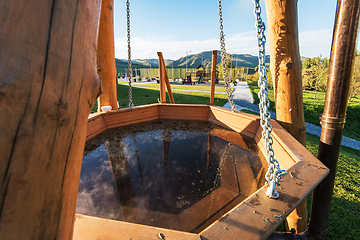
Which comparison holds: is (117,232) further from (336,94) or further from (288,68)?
(288,68)

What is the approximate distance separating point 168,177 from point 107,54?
8.70ft

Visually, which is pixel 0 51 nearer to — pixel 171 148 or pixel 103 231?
pixel 103 231

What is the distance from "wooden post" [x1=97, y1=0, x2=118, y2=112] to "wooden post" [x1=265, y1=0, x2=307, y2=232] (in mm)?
2612

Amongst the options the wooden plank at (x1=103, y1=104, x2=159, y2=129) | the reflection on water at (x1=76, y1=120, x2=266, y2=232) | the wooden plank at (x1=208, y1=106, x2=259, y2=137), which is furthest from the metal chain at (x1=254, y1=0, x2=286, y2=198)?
the wooden plank at (x1=103, y1=104, x2=159, y2=129)

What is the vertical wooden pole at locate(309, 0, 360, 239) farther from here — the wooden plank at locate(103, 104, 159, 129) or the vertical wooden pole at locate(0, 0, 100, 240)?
the wooden plank at locate(103, 104, 159, 129)

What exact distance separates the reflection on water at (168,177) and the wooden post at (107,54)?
952mm

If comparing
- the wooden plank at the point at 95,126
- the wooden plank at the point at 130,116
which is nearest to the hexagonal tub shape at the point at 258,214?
the wooden plank at the point at 95,126

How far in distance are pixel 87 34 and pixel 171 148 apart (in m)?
1.88

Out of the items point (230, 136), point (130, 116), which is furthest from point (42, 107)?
point (130, 116)

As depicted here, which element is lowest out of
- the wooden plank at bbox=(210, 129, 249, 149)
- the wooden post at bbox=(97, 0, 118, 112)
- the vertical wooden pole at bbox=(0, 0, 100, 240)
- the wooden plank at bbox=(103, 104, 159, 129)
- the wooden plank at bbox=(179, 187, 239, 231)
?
the wooden plank at bbox=(179, 187, 239, 231)

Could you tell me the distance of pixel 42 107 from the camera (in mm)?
395

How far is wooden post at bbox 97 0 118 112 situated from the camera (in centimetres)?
291

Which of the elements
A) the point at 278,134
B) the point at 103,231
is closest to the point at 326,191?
the point at 278,134

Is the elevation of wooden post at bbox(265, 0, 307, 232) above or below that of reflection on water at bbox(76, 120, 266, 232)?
above
